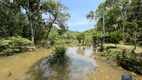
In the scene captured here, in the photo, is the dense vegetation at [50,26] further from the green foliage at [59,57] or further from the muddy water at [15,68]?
the muddy water at [15,68]

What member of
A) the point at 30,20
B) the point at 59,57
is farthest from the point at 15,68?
the point at 30,20

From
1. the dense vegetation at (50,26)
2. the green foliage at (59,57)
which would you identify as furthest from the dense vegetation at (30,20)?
the green foliage at (59,57)

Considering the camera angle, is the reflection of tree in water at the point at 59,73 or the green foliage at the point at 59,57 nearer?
the reflection of tree in water at the point at 59,73

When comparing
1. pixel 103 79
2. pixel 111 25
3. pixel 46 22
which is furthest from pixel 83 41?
pixel 103 79

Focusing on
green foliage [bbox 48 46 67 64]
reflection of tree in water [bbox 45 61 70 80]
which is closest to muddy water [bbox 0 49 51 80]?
reflection of tree in water [bbox 45 61 70 80]

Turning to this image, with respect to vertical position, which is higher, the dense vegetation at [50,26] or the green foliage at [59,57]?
the dense vegetation at [50,26]

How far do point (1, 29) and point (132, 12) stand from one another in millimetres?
18752

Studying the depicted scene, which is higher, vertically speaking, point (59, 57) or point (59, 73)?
point (59, 57)

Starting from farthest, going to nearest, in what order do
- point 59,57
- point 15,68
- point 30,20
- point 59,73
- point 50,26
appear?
point 50,26, point 30,20, point 59,57, point 15,68, point 59,73

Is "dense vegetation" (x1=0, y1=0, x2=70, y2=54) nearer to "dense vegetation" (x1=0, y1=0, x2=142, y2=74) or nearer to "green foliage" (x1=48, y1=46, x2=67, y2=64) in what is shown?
"dense vegetation" (x1=0, y1=0, x2=142, y2=74)

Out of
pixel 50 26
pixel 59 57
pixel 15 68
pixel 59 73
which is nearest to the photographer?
pixel 59 73

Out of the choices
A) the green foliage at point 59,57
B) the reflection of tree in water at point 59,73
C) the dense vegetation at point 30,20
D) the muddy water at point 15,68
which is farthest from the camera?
the dense vegetation at point 30,20

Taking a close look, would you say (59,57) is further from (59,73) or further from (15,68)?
(15,68)

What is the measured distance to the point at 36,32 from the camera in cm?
2973
